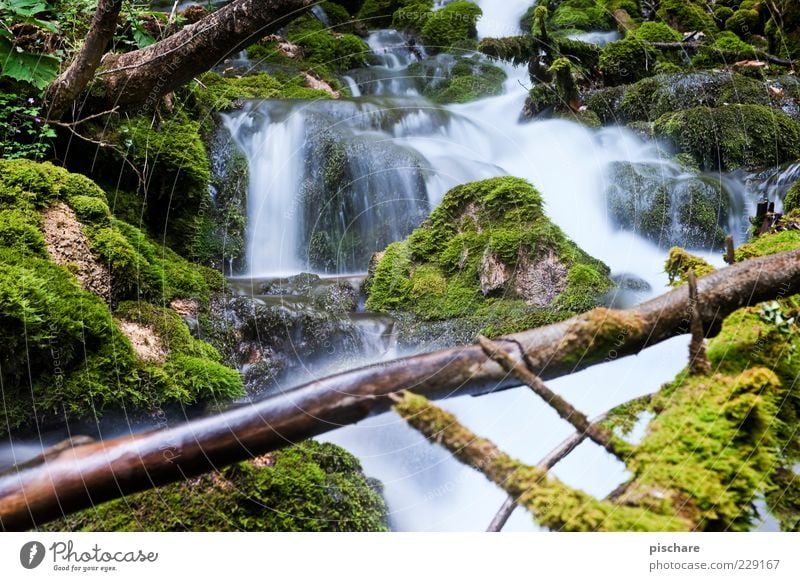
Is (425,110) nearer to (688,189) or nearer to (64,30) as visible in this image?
(688,189)

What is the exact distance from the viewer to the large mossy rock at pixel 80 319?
129 cm

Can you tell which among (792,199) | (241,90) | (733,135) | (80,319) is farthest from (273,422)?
(733,135)

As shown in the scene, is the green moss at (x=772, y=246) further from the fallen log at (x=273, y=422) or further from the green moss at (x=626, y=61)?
the green moss at (x=626, y=61)

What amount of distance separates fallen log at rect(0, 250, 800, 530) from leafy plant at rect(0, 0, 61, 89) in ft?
4.24

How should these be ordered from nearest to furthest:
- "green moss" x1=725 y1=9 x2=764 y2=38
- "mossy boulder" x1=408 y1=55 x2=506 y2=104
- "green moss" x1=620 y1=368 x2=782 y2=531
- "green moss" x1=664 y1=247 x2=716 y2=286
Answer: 1. "green moss" x1=620 y1=368 x2=782 y2=531
2. "green moss" x1=664 y1=247 x2=716 y2=286
3. "mossy boulder" x1=408 y1=55 x2=506 y2=104
4. "green moss" x1=725 y1=9 x2=764 y2=38

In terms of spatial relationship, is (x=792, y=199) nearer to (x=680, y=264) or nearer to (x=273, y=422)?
(x=680, y=264)

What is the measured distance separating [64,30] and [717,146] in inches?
117

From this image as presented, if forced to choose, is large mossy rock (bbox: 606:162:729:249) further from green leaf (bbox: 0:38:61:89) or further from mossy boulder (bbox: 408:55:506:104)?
green leaf (bbox: 0:38:61:89)

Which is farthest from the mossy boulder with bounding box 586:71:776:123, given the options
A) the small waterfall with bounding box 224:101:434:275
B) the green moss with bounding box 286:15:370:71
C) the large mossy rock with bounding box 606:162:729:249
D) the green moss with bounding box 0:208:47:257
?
the green moss with bounding box 0:208:47:257

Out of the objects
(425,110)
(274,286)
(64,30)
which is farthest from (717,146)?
(64,30)

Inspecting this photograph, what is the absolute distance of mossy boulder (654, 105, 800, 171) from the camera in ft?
9.47

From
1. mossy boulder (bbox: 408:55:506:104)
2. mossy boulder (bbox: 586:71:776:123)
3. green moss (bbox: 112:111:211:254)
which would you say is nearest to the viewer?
green moss (bbox: 112:111:211:254)

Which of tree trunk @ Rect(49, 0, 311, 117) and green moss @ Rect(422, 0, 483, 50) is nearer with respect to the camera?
tree trunk @ Rect(49, 0, 311, 117)

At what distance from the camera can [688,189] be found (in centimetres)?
272
